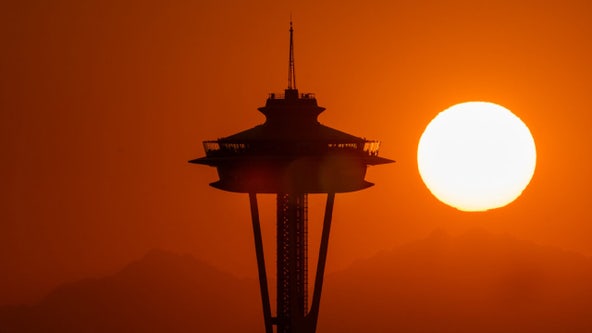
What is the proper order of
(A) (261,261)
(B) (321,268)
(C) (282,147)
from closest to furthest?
1. (C) (282,147)
2. (B) (321,268)
3. (A) (261,261)

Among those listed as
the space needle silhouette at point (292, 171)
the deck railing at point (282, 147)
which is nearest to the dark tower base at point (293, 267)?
the space needle silhouette at point (292, 171)

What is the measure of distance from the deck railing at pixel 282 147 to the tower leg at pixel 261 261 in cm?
603

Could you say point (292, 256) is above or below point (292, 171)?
below

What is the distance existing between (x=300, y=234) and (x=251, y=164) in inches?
358

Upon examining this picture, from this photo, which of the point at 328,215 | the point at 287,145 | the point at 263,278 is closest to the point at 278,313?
the point at 263,278

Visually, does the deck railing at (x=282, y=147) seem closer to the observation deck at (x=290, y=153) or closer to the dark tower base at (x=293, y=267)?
the observation deck at (x=290, y=153)

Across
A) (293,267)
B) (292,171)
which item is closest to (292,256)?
(293,267)

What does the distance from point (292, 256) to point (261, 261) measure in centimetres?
652

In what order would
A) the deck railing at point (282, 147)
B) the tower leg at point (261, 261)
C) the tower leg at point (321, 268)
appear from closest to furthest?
1. the deck railing at point (282, 147)
2. the tower leg at point (321, 268)
3. the tower leg at point (261, 261)

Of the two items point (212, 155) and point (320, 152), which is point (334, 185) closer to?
point (320, 152)

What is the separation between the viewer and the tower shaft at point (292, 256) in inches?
4500

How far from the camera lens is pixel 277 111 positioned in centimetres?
11169

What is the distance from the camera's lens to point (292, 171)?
370 feet

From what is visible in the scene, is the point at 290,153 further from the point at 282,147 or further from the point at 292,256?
the point at 292,256
